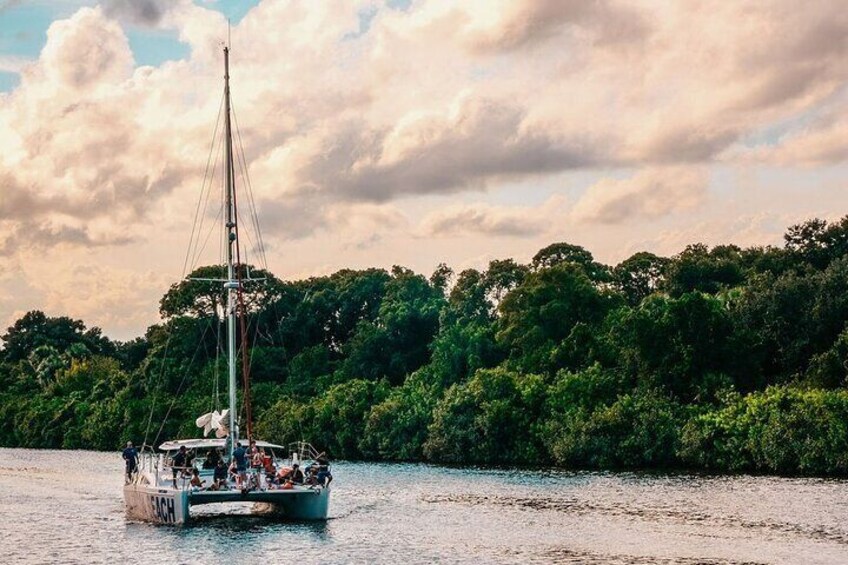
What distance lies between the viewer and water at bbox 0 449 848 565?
44125 mm

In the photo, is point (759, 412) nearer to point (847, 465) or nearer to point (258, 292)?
point (847, 465)

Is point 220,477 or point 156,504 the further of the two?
point 156,504

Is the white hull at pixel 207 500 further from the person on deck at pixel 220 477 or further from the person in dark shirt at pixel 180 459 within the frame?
the person in dark shirt at pixel 180 459

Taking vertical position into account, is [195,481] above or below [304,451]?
below

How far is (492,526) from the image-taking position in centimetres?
5250

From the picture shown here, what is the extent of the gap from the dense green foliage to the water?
1014cm

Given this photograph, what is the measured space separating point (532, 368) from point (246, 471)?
5847 centimetres

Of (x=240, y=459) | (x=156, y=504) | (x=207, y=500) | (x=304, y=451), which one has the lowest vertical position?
(x=156, y=504)

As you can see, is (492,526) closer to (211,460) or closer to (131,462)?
(211,460)

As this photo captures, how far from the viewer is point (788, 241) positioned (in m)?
123

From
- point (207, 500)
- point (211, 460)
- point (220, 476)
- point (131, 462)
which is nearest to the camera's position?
point (207, 500)

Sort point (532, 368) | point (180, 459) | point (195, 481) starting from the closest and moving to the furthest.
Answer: point (195, 481) → point (180, 459) → point (532, 368)

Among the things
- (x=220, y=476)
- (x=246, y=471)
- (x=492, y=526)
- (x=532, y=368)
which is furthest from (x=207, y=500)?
(x=532, y=368)

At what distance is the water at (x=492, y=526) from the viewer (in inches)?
1737
